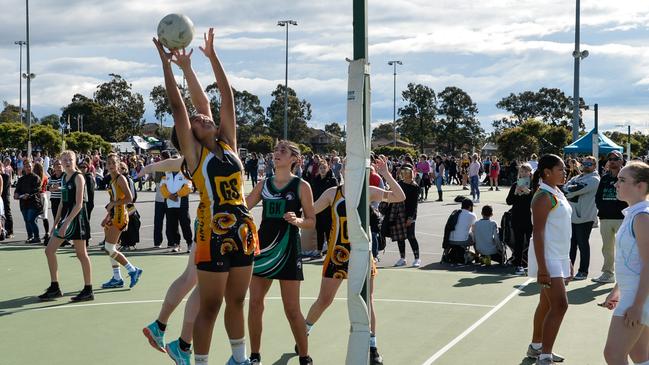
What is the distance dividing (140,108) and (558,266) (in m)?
110

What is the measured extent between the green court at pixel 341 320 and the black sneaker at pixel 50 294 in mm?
137

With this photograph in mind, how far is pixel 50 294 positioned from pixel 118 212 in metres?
1.52

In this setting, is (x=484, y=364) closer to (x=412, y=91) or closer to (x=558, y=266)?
(x=558, y=266)

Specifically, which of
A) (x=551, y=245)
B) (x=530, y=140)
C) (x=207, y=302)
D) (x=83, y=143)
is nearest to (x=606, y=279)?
(x=551, y=245)

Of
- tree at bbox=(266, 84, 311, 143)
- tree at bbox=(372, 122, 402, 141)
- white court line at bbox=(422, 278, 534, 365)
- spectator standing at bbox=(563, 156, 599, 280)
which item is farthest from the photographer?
tree at bbox=(372, 122, 402, 141)

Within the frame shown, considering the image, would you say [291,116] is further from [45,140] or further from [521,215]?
[521,215]

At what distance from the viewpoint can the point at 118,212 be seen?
11.1m

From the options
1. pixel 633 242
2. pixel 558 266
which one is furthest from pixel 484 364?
pixel 633 242

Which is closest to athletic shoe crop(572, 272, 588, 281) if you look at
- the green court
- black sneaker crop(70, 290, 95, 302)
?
the green court

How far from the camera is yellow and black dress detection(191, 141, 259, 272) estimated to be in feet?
17.3

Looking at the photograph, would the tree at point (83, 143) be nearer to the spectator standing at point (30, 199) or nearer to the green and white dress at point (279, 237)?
the spectator standing at point (30, 199)

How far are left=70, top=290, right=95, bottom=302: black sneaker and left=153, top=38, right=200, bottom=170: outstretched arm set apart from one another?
5438 millimetres

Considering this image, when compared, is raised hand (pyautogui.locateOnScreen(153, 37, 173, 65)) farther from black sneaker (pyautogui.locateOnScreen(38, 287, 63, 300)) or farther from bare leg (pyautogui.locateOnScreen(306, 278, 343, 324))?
black sneaker (pyautogui.locateOnScreen(38, 287, 63, 300))

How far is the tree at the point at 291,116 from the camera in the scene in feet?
340
